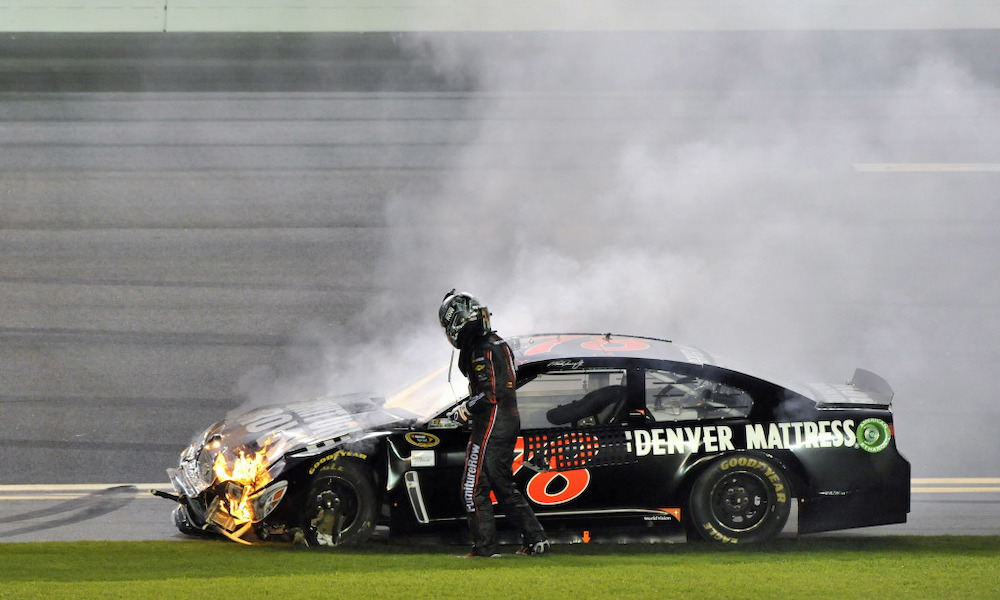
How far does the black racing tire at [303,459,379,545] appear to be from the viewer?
6133 millimetres

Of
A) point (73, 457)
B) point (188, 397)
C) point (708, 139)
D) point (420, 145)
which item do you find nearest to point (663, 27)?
point (708, 139)

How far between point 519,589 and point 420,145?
849 cm

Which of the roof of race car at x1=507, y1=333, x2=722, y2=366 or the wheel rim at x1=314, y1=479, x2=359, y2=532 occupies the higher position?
the roof of race car at x1=507, y1=333, x2=722, y2=366

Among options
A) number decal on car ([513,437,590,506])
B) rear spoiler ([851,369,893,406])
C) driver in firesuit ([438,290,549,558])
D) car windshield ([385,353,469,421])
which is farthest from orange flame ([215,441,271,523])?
rear spoiler ([851,369,893,406])

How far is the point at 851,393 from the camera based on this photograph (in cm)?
660

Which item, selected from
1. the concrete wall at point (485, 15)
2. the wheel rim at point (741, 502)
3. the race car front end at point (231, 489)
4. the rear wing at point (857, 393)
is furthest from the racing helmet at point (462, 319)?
the concrete wall at point (485, 15)

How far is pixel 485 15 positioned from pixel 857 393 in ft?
31.9

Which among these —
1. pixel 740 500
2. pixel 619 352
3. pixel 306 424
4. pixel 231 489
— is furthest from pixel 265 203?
pixel 740 500

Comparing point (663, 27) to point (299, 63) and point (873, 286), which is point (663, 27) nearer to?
point (299, 63)

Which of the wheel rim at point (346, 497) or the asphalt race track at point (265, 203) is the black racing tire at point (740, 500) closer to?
the asphalt race track at point (265, 203)

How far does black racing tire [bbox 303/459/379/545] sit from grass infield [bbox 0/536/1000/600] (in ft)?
0.35

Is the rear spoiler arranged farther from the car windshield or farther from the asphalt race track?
the car windshield

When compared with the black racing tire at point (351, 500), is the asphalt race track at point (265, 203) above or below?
above

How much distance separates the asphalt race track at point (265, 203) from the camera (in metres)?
8.35
